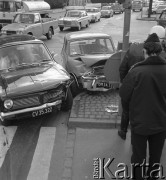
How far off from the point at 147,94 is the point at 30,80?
348 centimetres

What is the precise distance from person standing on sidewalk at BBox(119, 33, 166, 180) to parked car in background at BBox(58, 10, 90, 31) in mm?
21699

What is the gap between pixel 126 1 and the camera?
17.5 feet

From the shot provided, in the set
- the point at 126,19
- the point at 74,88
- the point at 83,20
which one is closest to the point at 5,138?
the point at 74,88

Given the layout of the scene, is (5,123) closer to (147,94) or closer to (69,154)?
(69,154)

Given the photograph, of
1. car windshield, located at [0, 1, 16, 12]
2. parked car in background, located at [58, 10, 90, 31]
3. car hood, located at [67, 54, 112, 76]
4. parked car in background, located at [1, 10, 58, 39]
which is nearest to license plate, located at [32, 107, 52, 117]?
car hood, located at [67, 54, 112, 76]

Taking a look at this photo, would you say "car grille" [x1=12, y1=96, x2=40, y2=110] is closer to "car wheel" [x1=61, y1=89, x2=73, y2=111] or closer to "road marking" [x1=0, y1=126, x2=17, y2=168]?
"road marking" [x1=0, y1=126, x2=17, y2=168]

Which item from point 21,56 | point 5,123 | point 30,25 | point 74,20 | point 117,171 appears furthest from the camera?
point 74,20

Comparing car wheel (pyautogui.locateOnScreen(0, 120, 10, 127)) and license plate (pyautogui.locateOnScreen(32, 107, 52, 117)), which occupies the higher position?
license plate (pyautogui.locateOnScreen(32, 107, 52, 117))

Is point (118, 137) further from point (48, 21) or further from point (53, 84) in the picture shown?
point (48, 21)

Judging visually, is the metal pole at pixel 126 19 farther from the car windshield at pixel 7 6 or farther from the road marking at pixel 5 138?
the car windshield at pixel 7 6

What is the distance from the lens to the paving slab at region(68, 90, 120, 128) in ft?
20.0

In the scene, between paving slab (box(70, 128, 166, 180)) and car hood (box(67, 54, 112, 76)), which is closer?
paving slab (box(70, 128, 166, 180))

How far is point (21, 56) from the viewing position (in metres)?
7.32

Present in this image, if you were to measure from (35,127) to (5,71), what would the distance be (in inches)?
64.0
